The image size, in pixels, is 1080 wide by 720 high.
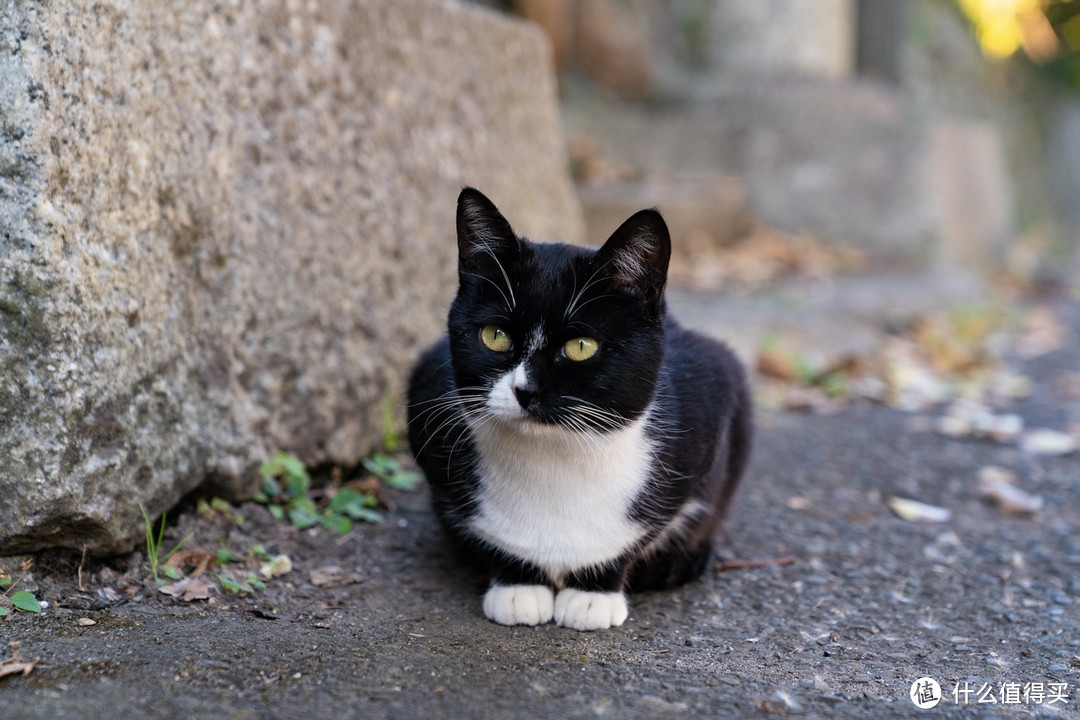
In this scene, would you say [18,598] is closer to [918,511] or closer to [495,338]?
[495,338]

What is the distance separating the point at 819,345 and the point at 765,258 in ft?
5.36

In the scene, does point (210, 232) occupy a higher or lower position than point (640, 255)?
lower

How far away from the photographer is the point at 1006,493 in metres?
2.89

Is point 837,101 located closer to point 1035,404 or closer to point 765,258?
point 765,258

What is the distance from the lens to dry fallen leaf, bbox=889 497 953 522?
2.76m

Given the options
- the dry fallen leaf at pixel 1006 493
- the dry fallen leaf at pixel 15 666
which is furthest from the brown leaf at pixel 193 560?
the dry fallen leaf at pixel 1006 493

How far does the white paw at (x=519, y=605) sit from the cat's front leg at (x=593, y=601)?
0.03 m

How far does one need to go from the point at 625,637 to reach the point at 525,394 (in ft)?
1.85

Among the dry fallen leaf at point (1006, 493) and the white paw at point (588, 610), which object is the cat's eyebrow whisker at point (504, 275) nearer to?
the white paw at point (588, 610)

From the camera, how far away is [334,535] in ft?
7.59

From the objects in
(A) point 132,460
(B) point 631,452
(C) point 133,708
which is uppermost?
(B) point 631,452

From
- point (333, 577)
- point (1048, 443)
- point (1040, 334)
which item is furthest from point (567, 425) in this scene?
point (1040, 334)

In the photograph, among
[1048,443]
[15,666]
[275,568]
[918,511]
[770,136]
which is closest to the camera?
[15,666]

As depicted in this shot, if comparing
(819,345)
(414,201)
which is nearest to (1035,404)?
(819,345)
